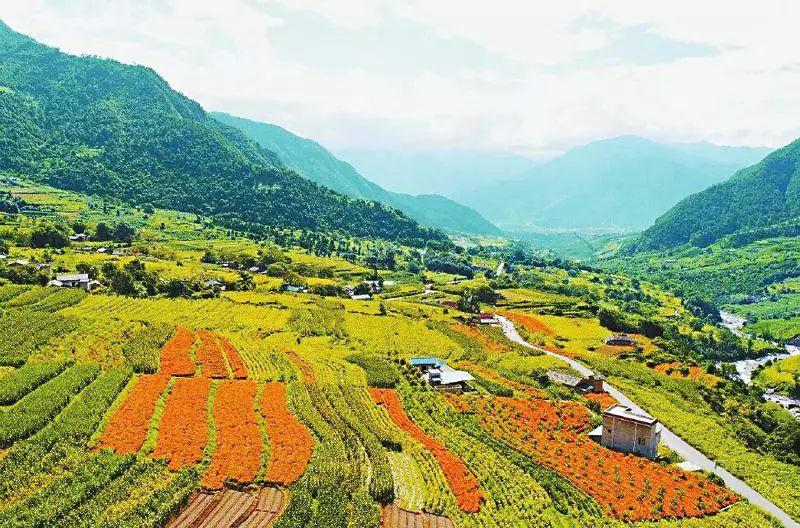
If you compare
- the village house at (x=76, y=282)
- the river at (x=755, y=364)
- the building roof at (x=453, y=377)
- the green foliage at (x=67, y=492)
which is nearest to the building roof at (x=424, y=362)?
the building roof at (x=453, y=377)

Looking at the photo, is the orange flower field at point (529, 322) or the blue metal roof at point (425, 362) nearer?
the blue metal roof at point (425, 362)

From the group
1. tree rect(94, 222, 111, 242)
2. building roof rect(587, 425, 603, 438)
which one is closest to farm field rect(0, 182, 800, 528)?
building roof rect(587, 425, 603, 438)

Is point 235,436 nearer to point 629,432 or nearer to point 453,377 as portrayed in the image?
point 453,377

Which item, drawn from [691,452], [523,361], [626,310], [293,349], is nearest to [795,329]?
[626,310]

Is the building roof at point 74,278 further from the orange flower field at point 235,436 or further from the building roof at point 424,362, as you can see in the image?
the building roof at point 424,362

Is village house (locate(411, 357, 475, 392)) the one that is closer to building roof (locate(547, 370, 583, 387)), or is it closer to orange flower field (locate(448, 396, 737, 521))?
orange flower field (locate(448, 396, 737, 521))

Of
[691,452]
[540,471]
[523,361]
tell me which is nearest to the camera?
[540,471]

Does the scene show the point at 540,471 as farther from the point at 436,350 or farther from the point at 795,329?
the point at 795,329
